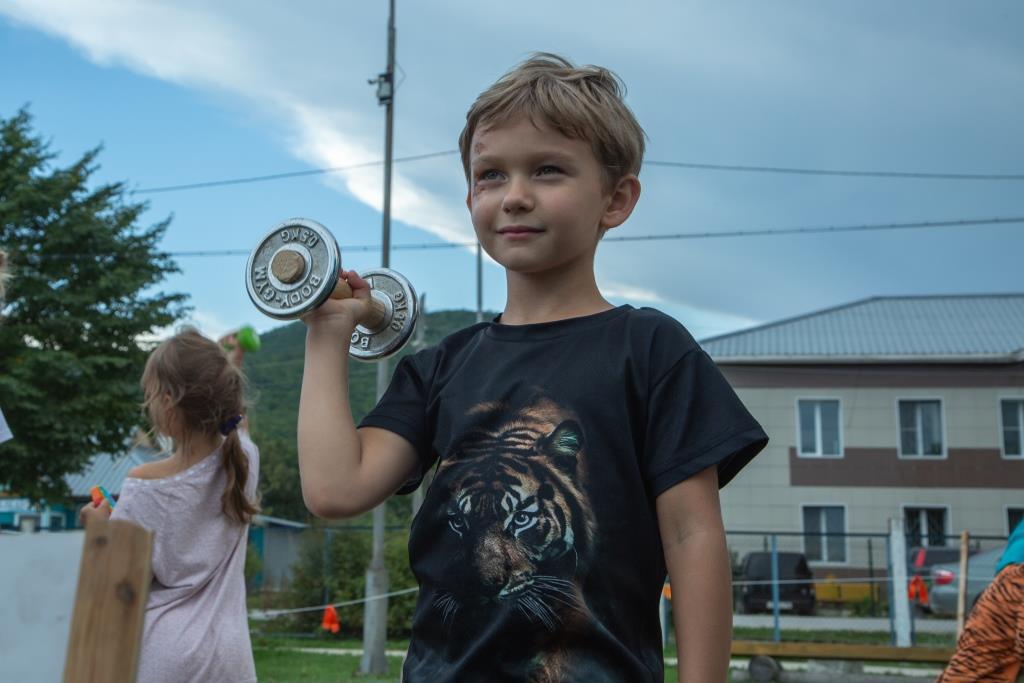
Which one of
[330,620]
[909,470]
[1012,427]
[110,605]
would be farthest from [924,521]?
[110,605]

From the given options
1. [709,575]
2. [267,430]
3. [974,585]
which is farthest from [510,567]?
[267,430]

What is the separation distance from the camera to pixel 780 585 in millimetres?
19562

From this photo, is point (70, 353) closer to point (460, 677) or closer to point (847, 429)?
point (847, 429)

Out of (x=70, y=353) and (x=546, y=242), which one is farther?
(x=70, y=353)

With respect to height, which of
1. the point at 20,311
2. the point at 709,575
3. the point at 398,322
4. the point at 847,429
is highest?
the point at 20,311

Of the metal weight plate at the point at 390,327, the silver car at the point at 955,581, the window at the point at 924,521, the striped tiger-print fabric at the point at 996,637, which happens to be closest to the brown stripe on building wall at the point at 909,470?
the window at the point at 924,521

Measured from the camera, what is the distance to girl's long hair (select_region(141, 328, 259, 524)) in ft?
10.7

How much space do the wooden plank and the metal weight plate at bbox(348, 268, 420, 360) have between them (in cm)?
760

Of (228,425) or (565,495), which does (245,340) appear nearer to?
(228,425)

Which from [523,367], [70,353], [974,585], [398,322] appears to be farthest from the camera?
[70,353]

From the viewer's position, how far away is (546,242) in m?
1.62

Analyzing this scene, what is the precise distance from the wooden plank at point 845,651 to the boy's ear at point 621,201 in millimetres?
7567

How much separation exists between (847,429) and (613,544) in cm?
2467

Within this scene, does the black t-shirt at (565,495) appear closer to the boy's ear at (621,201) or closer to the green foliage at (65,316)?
the boy's ear at (621,201)
